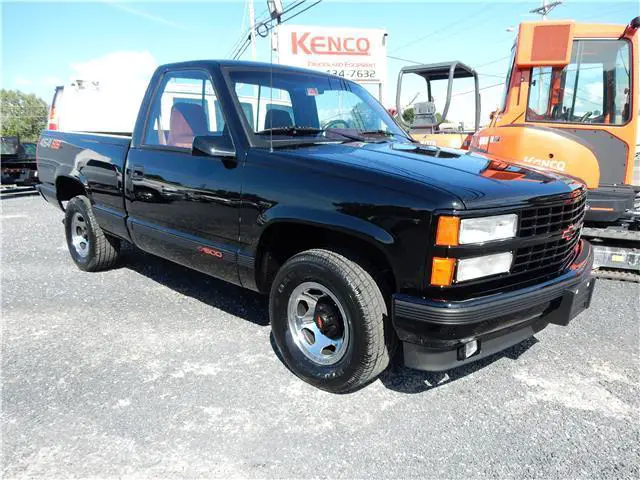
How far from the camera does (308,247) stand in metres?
2.97

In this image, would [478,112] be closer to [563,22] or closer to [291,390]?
[563,22]

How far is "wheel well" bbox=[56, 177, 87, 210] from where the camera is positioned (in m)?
5.05

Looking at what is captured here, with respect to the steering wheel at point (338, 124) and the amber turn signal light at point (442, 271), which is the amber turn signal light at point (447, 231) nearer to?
the amber turn signal light at point (442, 271)

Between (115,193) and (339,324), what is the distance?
2.52 m

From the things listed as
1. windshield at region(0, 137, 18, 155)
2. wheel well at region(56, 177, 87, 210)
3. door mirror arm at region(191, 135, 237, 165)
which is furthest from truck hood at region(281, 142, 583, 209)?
windshield at region(0, 137, 18, 155)

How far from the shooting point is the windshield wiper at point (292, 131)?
3080 millimetres

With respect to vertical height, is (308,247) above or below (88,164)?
below

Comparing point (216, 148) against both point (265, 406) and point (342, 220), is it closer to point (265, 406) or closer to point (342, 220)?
point (342, 220)

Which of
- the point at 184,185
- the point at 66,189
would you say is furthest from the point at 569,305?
the point at 66,189

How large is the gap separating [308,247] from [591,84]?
3.93m

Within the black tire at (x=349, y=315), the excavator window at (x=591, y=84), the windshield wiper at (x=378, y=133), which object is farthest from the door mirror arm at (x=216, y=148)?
the excavator window at (x=591, y=84)

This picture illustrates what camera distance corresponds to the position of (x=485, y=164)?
2.84 metres

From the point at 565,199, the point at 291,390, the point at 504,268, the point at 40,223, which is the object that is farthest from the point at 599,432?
the point at 40,223

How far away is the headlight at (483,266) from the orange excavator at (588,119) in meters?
2.61
